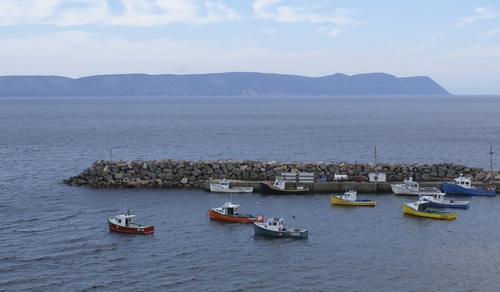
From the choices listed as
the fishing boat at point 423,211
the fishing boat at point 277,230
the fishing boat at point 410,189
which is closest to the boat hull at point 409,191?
the fishing boat at point 410,189

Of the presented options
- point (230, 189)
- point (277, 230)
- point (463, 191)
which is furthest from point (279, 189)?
point (463, 191)

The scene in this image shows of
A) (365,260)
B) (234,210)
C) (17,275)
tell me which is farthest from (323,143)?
(17,275)

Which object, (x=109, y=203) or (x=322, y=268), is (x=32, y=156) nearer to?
(x=109, y=203)

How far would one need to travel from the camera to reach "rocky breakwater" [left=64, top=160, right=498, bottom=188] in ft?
226

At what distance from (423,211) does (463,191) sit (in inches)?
443

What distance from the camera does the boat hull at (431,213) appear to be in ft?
178

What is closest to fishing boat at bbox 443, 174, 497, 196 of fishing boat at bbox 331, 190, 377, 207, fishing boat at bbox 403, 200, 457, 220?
fishing boat at bbox 403, 200, 457, 220

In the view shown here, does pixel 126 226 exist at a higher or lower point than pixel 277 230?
higher

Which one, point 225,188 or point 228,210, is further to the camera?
point 225,188

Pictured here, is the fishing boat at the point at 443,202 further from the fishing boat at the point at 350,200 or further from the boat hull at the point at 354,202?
the fishing boat at the point at 350,200

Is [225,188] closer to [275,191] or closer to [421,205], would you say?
[275,191]

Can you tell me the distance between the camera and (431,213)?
5494 cm

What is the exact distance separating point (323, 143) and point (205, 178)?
50713 millimetres

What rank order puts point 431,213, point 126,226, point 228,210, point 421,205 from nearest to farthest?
point 126,226
point 228,210
point 431,213
point 421,205
